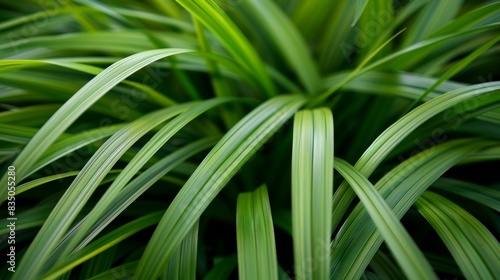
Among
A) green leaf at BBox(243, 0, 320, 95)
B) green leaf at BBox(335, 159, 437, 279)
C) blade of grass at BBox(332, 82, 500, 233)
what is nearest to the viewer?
green leaf at BBox(335, 159, 437, 279)

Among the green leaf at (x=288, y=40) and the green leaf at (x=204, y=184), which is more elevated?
the green leaf at (x=288, y=40)

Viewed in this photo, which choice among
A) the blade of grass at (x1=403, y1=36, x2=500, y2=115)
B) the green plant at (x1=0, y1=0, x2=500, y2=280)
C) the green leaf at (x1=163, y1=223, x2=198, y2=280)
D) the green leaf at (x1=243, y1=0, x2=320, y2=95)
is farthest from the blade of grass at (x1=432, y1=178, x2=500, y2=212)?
the green leaf at (x1=163, y1=223, x2=198, y2=280)

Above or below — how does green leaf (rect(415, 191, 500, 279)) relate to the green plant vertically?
below

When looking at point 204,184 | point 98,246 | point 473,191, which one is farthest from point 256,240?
point 473,191

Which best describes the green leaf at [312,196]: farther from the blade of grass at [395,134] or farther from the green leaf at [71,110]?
the green leaf at [71,110]

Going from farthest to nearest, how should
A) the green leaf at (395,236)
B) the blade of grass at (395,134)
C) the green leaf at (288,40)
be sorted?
1. the green leaf at (288,40)
2. the blade of grass at (395,134)
3. the green leaf at (395,236)

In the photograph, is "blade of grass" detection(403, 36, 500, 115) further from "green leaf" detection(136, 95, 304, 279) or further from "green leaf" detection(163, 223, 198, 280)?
"green leaf" detection(163, 223, 198, 280)

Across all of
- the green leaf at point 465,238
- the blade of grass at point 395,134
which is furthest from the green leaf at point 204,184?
the green leaf at point 465,238

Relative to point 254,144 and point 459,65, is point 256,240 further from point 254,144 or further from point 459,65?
point 459,65

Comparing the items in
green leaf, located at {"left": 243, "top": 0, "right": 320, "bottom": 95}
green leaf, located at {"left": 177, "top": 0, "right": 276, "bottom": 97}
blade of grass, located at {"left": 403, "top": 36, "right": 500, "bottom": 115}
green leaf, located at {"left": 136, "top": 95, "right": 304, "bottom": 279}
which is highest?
green leaf, located at {"left": 243, "top": 0, "right": 320, "bottom": 95}
